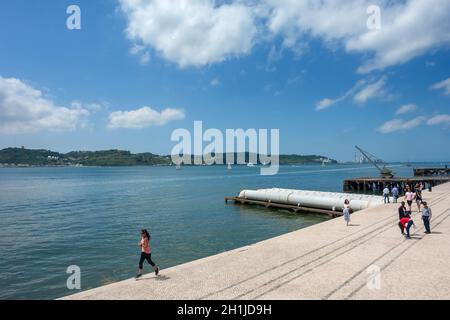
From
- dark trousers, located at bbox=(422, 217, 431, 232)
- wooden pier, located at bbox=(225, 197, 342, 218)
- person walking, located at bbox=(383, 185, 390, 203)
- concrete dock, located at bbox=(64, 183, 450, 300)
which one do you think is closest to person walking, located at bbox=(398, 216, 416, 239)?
concrete dock, located at bbox=(64, 183, 450, 300)

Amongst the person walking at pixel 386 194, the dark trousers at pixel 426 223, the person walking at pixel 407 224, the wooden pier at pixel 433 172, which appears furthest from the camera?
the wooden pier at pixel 433 172

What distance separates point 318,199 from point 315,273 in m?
28.7

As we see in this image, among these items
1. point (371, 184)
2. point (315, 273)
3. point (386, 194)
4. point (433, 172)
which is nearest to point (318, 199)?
point (386, 194)

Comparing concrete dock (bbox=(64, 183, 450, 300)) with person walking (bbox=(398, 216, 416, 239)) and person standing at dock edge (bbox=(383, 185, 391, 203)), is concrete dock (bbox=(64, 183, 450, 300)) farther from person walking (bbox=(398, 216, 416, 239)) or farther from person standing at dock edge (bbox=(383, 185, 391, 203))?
person standing at dock edge (bbox=(383, 185, 391, 203))

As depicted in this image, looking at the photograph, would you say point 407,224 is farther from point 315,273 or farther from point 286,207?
point 286,207

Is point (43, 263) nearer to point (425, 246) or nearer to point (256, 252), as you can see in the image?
point (256, 252)

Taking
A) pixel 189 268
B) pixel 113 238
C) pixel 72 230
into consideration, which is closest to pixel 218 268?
pixel 189 268

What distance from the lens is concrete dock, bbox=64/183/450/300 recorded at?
10219mm

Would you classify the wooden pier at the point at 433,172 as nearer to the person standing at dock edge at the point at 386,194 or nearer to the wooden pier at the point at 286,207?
the wooden pier at the point at 286,207

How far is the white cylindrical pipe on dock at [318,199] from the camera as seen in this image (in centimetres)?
3484

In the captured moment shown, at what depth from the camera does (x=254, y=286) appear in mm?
10812

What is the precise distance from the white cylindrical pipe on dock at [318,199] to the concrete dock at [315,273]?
55.7 feet

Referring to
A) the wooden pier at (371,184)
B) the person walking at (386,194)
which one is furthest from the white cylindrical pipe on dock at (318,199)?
the wooden pier at (371,184)

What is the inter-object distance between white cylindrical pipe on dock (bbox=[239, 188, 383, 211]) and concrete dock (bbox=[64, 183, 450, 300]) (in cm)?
1698
